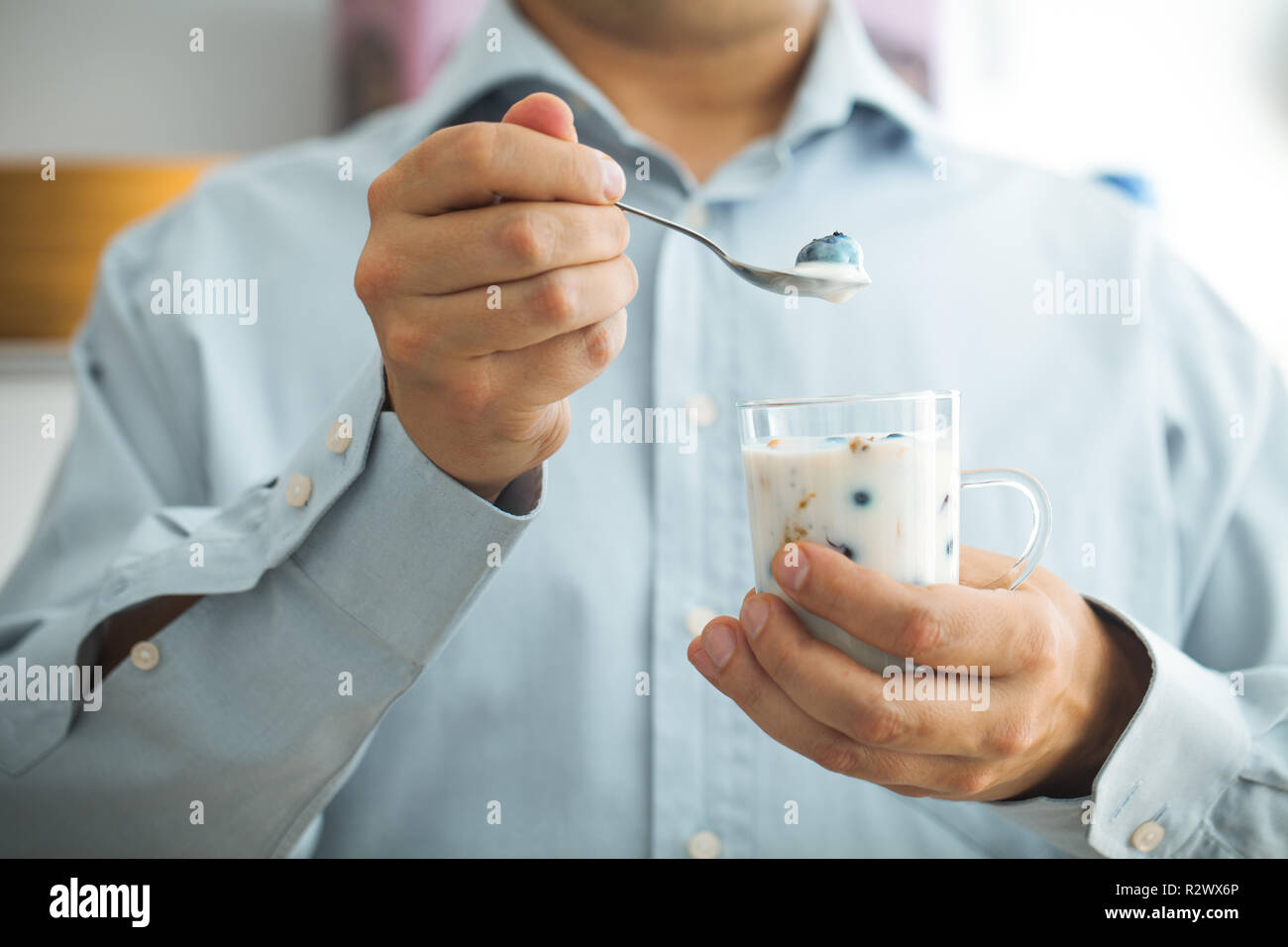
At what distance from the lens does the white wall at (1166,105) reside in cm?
225

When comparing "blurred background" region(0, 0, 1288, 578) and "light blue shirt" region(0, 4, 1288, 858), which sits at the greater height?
"blurred background" region(0, 0, 1288, 578)

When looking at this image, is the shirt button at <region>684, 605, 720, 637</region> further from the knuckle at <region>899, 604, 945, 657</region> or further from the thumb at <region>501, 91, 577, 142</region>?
the thumb at <region>501, 91, 577, 142</region>

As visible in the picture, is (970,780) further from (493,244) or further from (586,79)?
(586,79)

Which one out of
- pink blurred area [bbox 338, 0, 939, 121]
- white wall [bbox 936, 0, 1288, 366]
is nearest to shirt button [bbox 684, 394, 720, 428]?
pink blurred area [bbox 338, 0, 939, 121]

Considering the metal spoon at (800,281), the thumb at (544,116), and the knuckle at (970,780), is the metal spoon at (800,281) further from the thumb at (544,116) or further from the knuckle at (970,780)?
the knuckle at (970,780)

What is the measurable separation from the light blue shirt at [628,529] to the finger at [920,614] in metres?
0.18

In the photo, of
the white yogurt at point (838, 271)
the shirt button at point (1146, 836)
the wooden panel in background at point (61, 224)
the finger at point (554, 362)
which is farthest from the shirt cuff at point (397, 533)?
the wooden panel in background at point (61, 224)

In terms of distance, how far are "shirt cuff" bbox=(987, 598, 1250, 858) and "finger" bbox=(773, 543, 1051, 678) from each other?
0.18 metres

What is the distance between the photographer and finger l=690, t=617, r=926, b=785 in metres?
0.60

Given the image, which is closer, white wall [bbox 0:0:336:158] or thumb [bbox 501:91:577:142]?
thumb [bbox 501:91:577:142]

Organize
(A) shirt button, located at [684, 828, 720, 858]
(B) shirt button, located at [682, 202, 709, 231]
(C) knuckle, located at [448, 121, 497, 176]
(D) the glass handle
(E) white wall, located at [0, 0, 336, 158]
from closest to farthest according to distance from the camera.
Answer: (C) knuckle, located at [448, 121, 497, 176]
(D) the glass handle
(A) shirt button, located at [684, 828, 720, 858]
(B) shirt button, located at [682, 202, 709, 231]
(E) white wall, located at [0, 0, 336, 158]

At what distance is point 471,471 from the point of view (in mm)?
641

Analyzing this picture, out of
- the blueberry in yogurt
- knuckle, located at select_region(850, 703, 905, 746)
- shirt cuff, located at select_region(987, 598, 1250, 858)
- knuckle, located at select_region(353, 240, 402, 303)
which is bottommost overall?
shirt cuff, located at select_region(987, 598, 1250, 858)
